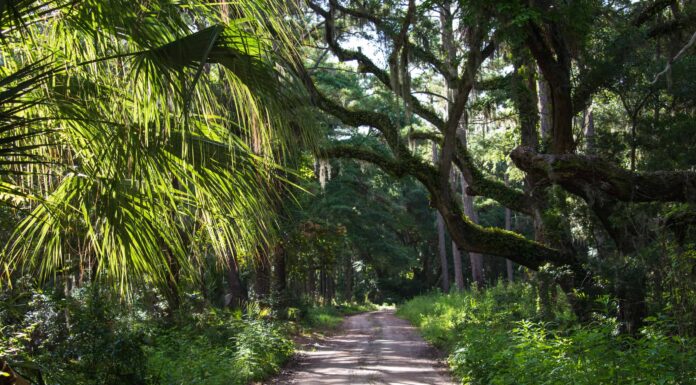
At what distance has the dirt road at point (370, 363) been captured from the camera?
11.2 metres

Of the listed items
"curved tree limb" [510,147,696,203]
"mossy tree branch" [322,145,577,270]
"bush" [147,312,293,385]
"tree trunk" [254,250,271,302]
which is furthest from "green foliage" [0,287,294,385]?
"tree trunk" [254,250,271,302]

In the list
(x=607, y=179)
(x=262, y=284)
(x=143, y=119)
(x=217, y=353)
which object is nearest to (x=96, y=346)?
(x=143, y=119)

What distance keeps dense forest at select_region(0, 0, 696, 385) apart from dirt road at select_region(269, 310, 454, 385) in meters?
0.41

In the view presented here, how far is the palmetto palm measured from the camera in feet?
11.9

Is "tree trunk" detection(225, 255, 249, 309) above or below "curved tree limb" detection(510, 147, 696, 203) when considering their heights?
below

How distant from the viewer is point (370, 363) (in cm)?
1355

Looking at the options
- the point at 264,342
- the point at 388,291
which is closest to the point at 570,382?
the point at 264,342

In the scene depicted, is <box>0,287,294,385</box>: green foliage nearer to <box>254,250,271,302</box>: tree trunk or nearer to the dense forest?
the dense forest

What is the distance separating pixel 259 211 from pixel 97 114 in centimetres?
121

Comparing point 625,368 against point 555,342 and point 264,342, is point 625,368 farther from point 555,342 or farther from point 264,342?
point 264,342

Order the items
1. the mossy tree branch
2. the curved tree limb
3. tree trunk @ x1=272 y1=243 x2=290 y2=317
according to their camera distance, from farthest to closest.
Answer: tree trunk @ x1=272 y1=243 x2=290 y2=317
the mossy tree branch
the curved tree limb

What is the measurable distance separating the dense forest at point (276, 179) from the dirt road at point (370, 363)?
411 mm

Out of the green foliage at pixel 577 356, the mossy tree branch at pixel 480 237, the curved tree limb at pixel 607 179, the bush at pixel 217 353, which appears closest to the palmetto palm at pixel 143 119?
the green foliage at pixel 577 356

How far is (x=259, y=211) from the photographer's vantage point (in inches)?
171
